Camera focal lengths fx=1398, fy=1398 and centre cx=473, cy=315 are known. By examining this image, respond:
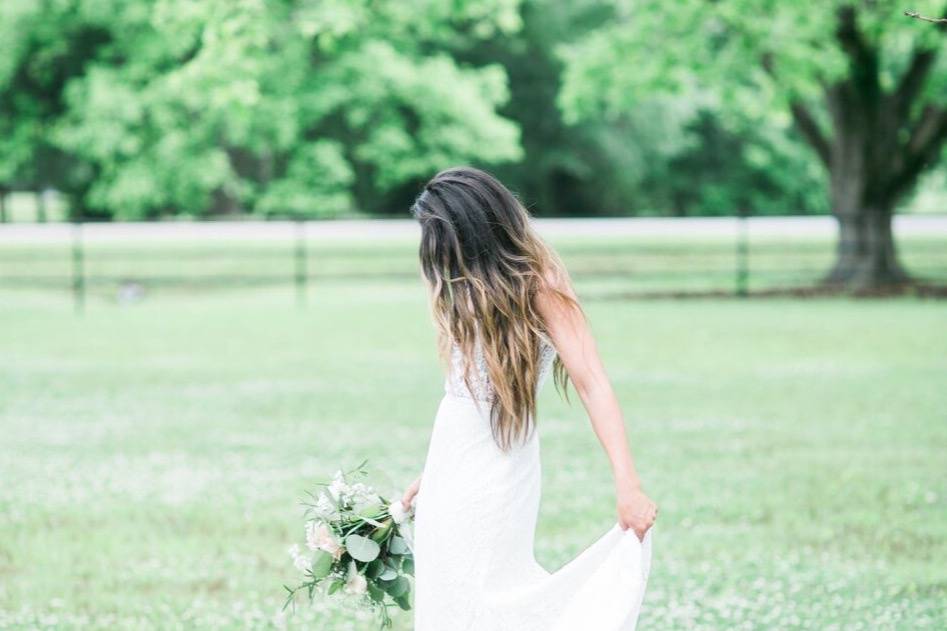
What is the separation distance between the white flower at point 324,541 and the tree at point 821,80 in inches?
797

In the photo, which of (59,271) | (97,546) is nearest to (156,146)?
(59,271)

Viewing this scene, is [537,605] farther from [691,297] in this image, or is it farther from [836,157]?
[836,157]

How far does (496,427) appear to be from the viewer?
3787mm

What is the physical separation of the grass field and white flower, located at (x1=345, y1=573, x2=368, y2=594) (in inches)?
65.2

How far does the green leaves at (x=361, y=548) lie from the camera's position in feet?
14.0

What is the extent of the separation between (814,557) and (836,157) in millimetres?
20889

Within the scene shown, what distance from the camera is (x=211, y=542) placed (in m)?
7.40

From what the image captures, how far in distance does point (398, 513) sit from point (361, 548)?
0.51 feet

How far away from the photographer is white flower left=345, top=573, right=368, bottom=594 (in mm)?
4336

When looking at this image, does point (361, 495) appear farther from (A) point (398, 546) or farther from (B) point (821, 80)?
(B) point (821, 80)

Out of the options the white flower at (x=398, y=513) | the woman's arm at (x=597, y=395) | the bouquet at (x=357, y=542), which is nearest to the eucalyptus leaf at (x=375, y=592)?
the bouquet at (x=357, y=542)

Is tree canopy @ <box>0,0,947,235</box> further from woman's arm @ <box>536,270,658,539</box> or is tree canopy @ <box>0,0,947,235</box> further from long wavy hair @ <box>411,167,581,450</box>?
woman's arm @ <box>536,270,658,539</box>

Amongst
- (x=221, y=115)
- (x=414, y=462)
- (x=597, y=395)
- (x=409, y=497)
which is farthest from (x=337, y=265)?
(x=597, y=395)

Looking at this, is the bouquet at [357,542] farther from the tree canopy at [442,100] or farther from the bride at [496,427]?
the tree canopy at [442,100]
